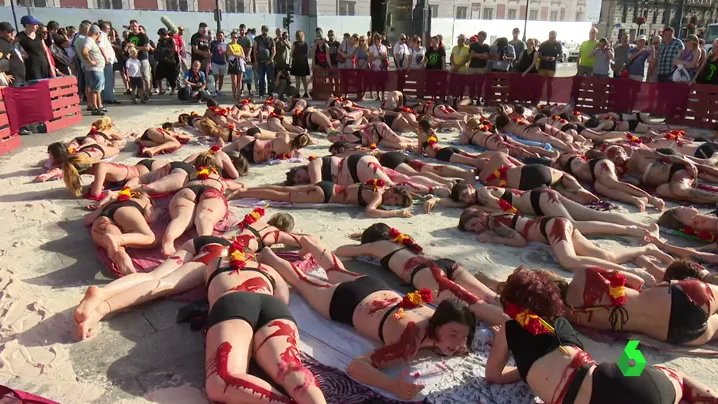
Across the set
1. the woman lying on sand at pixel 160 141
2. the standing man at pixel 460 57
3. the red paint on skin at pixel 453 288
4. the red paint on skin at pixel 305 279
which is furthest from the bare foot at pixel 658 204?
the standing man at pixel 460 57

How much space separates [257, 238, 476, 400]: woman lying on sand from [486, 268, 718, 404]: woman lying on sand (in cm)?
26

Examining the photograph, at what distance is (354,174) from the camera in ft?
19.1

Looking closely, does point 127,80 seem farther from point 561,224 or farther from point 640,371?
point 640,371

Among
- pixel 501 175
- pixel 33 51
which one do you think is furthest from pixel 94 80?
pixel 501 175

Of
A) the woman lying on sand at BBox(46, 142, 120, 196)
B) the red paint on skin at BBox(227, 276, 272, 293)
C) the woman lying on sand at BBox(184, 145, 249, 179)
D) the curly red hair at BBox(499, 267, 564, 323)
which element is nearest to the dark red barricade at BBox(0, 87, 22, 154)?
the woman lying on sand at BBox(46, 142, 120, 196)

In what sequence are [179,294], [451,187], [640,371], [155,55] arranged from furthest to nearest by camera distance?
[155,55] → [451,187] → [179,294] → [640,371]

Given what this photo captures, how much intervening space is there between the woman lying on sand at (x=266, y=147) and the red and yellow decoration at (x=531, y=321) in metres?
5.12

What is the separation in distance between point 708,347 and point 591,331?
665 mm

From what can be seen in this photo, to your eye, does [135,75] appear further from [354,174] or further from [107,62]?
[354,174]

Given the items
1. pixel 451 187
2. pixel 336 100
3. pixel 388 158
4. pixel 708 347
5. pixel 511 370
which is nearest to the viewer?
pixel 511 370

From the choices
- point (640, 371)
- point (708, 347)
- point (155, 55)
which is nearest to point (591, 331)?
Answer: point (708, 347)

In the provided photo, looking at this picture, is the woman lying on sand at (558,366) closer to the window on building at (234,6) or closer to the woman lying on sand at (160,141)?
the woman lying on sand at (160,141)

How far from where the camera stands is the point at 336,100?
10891 millimetres

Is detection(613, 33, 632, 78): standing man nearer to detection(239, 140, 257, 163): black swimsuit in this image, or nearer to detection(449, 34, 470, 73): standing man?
detection(449, 34, 470, 73): standing man
